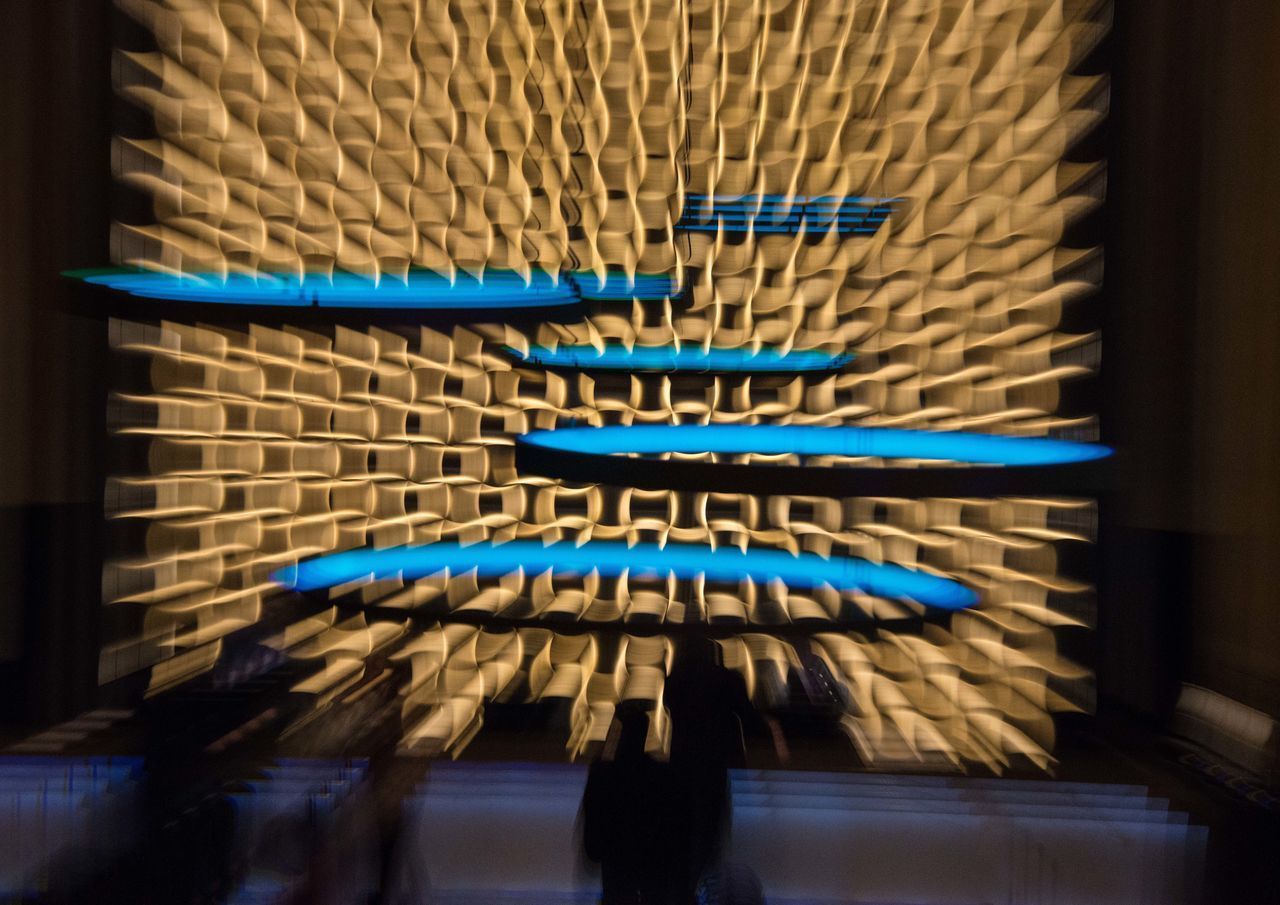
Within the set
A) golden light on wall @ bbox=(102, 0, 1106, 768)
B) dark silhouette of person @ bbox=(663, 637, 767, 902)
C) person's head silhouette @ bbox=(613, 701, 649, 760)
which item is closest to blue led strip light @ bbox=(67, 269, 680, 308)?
dark silhouette of person @ bbox=(663, 637, 767, 902)

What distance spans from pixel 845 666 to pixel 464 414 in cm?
96

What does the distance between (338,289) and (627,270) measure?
3.82 feet

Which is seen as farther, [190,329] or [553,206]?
[190,329]

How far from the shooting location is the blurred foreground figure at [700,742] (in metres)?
0.65

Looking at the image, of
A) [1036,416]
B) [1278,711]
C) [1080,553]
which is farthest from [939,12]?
Answer: [1278,711]

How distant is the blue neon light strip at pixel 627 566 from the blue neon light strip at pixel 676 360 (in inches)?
7.3

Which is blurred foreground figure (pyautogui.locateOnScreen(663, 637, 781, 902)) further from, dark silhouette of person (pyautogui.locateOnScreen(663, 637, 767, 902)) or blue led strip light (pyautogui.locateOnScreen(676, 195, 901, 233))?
blue led strip light (pyautogui.locateOnScreen(676, 195, 901, 233))

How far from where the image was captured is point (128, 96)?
1.83 m

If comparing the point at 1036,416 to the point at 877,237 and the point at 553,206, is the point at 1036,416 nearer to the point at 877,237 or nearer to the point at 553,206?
the point at 877,237

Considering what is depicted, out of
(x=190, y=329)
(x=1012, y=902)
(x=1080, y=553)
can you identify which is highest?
(x=190, y=329)

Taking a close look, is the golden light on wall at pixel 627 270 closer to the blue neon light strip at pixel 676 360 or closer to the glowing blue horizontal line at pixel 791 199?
the glowing blue horizontal line at pixel 791 199

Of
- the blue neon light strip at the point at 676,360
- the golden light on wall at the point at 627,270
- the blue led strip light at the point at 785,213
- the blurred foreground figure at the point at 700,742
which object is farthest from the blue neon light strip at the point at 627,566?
the blue led strip light at the point at 785,213

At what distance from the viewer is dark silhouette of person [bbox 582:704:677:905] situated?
1016 millimetres

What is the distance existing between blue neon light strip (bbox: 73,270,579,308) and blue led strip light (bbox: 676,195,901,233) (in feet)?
3.77
